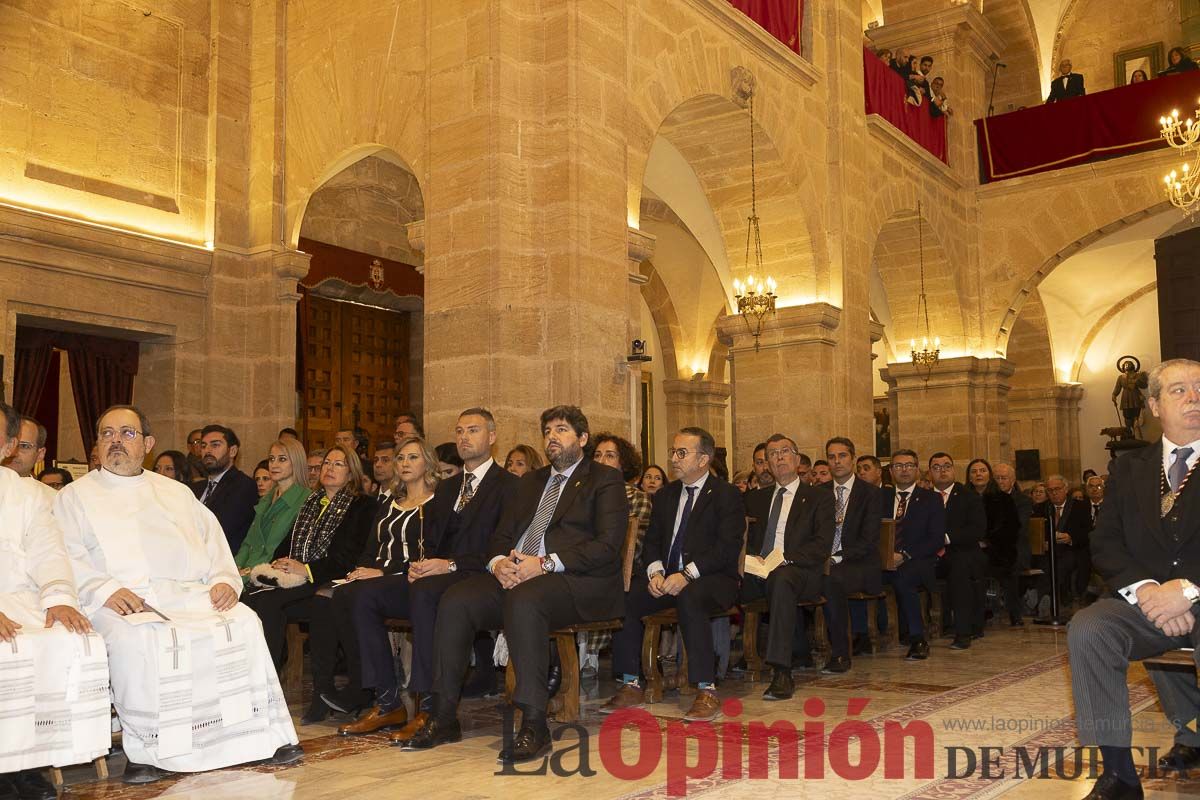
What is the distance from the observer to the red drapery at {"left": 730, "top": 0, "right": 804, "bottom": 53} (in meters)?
10.8

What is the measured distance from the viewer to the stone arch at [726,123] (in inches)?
355

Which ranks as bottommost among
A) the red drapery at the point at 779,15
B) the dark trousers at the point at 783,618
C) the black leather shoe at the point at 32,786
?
the black leather shoe at the point at 32,786

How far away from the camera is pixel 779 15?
11289mm

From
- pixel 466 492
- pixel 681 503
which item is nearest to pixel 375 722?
pixel 466 492

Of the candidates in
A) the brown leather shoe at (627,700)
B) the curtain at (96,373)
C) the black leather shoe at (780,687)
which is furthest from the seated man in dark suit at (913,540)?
the curtain at (96,373)

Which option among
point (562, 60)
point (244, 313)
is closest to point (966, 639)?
point (562, 60)

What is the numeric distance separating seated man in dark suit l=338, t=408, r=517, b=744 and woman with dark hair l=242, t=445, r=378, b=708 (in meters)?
0.62

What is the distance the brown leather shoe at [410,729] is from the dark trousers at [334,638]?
512mm

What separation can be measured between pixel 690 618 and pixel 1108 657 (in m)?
2.24

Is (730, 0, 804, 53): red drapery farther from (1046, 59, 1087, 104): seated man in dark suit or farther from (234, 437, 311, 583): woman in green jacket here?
→ (234, 437, 311, 583): woman in green jacket

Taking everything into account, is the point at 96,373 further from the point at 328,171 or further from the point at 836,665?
the point at 836,665

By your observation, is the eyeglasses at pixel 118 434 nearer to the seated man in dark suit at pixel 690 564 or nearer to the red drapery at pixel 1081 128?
the seated man in dark suit at pixel 690 564

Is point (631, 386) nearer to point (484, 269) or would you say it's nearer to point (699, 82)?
point (484, 269)

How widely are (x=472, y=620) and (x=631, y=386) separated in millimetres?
4210
